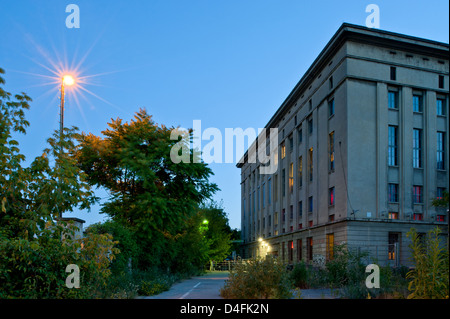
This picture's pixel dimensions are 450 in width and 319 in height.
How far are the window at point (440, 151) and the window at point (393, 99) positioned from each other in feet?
16.4

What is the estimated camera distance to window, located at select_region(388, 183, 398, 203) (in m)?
36.9

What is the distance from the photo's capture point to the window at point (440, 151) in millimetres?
38594

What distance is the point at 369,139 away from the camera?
3662cm

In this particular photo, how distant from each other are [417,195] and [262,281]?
2938 cm

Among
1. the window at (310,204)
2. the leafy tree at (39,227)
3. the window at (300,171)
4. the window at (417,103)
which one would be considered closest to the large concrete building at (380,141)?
the window at (417,103)

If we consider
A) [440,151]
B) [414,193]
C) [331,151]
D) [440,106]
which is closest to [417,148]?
[440,151]

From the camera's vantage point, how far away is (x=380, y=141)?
121 ft

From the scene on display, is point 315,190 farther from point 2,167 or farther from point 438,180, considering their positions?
point 2,167

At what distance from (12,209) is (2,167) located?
144cm

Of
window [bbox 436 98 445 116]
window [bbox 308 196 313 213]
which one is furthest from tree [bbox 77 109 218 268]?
window [bbox 436 98 445 116]

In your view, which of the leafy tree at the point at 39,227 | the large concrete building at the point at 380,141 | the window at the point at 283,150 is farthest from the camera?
the window at the point at 283,150

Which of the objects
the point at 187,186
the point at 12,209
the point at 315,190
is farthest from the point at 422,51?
the point at 12,209

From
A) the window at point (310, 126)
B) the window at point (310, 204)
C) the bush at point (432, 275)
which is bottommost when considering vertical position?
the bush at point (432, 275)

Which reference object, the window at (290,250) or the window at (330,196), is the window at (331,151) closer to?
the window at (330,196)
